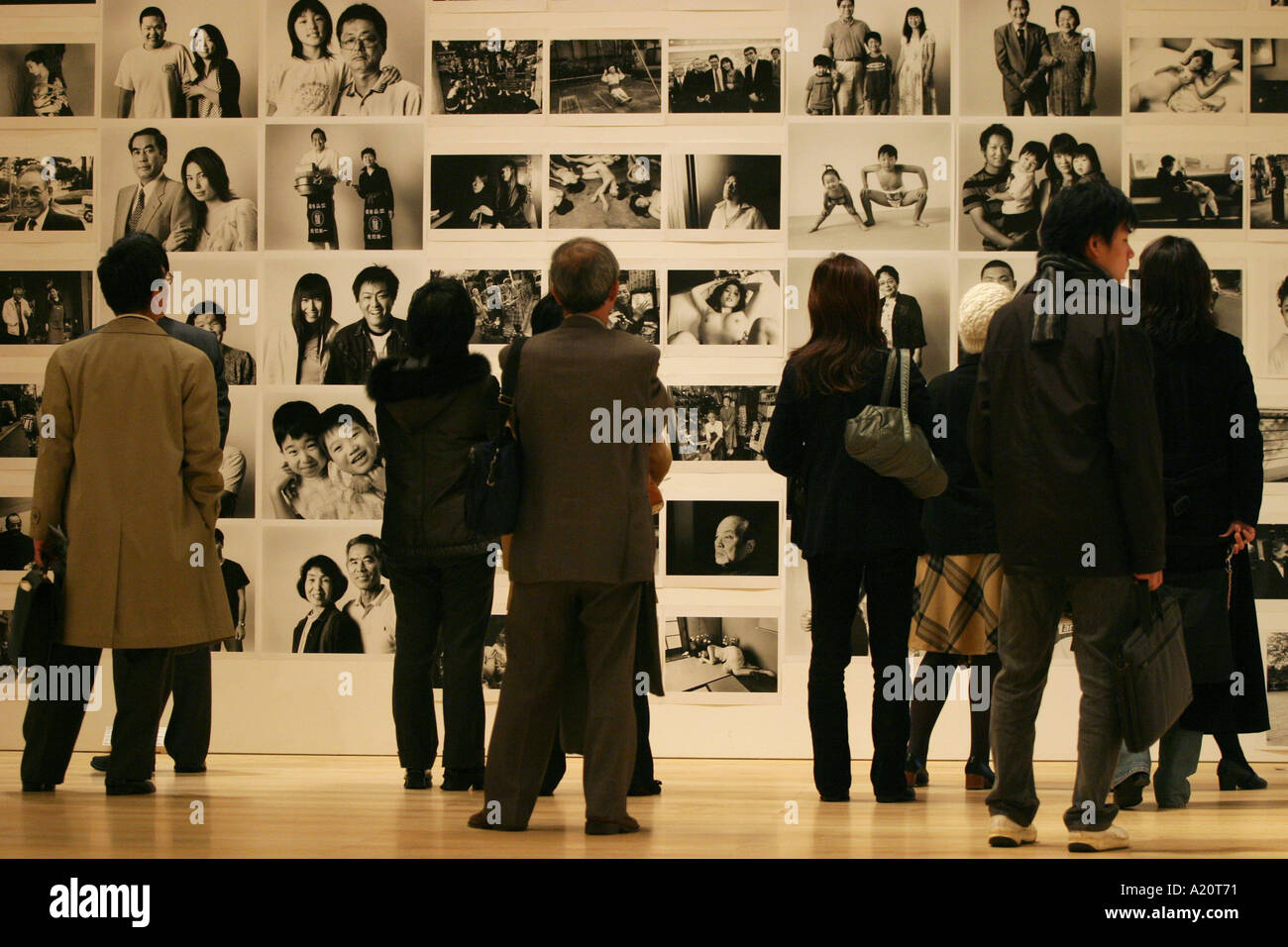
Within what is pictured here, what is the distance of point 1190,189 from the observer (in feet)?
21.5

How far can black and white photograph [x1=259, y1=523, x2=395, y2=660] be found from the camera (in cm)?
670

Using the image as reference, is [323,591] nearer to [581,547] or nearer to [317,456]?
[317,456]

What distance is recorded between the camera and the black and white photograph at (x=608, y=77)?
21.8ft

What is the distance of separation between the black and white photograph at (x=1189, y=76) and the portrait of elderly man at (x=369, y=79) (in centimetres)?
336

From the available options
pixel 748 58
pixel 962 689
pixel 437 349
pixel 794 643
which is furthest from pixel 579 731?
pixel 748 58

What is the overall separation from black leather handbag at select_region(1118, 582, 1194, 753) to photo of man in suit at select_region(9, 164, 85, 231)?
5304 mm

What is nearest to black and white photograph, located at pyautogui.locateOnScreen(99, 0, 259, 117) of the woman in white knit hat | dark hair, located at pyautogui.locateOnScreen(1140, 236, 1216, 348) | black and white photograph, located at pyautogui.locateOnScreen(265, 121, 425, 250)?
black and white photograph, located at pyautogui.locateOnScreen(265, 121, 425, 250)

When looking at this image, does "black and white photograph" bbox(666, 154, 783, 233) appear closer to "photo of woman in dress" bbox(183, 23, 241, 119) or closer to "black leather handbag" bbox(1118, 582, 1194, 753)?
"photo of woman in dress" bbox(183, 23, 241, 119)

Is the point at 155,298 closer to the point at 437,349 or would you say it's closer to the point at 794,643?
the point at 437,349

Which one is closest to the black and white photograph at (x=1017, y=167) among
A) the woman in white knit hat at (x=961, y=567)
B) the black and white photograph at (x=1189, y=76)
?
the black and white photograph at (x=1189, y=76)

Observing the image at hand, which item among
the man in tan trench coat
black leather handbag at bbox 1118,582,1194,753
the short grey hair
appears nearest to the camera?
black leather handbag at bbox 1118,582,1194,753

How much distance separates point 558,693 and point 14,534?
374 centimetres

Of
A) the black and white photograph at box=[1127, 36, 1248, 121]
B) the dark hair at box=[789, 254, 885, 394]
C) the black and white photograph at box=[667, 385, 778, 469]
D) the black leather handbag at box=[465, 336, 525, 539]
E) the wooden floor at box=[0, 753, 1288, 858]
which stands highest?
the black and white photograph at box=[1127, 36, 1248, 121]

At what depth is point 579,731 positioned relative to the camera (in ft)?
14.6
